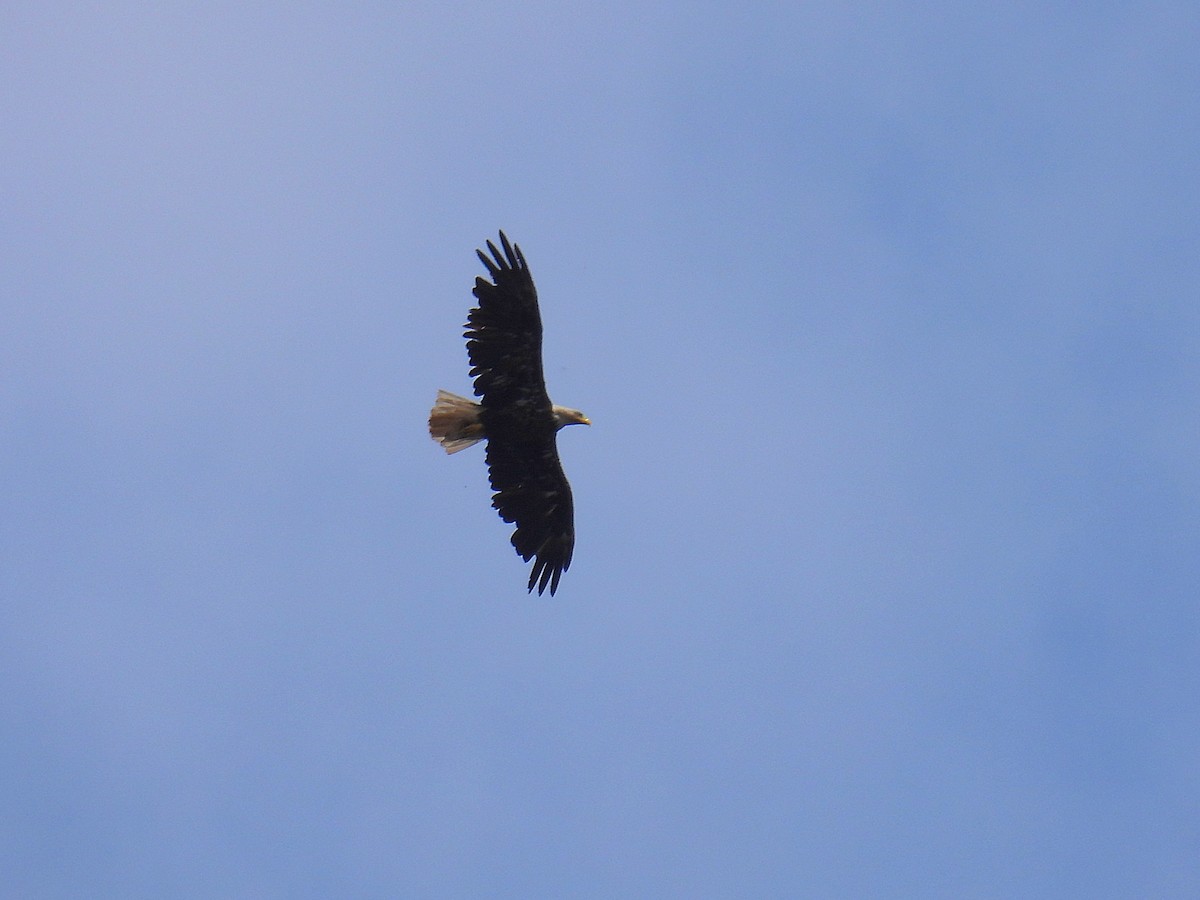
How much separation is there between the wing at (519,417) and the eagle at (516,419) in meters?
0.01

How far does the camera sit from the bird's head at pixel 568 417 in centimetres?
1686

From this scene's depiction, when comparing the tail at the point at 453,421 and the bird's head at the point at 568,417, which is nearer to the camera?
the tail at the point at 453,421

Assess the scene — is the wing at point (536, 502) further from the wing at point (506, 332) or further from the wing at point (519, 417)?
the wing at point (506, 332)

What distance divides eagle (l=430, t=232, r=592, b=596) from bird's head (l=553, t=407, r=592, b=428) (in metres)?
0.01

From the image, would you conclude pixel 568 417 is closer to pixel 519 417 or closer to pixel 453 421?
pixel 519 417

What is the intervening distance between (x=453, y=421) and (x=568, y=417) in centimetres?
154

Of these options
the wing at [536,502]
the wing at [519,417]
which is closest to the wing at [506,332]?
the wing at [519,417]

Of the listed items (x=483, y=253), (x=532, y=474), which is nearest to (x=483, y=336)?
(x=483, y=253)

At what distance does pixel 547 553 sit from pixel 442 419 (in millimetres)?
2494

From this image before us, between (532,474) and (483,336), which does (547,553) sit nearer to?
(532,474)

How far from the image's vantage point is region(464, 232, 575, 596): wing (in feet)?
51.0

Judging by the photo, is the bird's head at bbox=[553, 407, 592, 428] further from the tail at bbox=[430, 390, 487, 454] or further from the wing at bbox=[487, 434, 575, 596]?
the tail at bbox=[430, 390, 487, 454]

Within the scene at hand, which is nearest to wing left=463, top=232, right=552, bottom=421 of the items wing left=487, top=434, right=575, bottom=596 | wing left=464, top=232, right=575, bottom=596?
wing left=464, top=232, right=575, bottom=596

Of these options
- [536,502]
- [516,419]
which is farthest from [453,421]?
[536,502]
